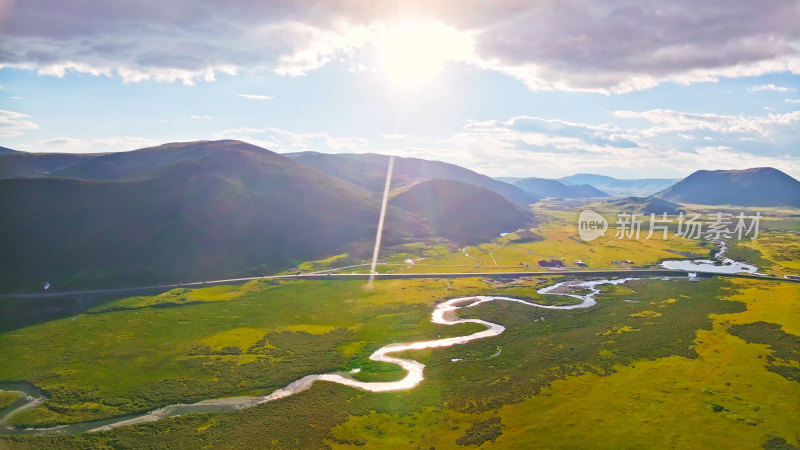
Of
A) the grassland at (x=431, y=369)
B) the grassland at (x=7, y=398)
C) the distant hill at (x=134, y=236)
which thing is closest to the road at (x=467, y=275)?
the distant hill at (x=134, y=236)

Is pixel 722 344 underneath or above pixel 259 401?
above

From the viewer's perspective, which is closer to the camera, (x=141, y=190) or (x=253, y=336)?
(x=253, y=336)

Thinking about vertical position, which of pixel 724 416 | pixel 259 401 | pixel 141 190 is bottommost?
pixel 259 401

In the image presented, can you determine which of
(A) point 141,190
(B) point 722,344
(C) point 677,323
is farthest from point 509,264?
(A) point 141,190

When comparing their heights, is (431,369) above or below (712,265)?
below

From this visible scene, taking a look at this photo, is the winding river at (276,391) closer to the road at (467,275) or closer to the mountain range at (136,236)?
the road at (467,275)

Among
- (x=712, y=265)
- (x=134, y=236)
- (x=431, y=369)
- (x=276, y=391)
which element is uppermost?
(x=712, y=265)

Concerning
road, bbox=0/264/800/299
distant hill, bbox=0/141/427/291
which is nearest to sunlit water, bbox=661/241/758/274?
road, bbox=0/264/800/299

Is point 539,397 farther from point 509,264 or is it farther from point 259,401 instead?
point 509,264

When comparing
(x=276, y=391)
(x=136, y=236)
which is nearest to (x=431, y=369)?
(x=276, y=391)

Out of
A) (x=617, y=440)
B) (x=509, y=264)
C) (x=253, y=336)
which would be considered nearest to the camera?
(x=617, y=440)

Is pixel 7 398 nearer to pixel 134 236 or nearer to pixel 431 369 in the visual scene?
pixel 431 369
